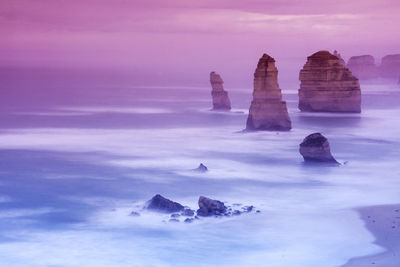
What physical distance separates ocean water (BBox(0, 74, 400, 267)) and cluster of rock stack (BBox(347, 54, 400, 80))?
108111mm

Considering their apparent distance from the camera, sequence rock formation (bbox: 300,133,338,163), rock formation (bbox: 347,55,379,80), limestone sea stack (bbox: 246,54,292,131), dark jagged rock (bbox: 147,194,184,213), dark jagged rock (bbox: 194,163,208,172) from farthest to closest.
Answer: rock formation (bbox: 347,55,379,80), limestone sea stack (bbox: 246,54,292,131), dark jagged rock (bbox: 194,163,208,172), rock formation (bbox: 300,133,338,163), dark jagged rock (bbox: 147,194,184,213)

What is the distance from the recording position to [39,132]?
5472 centimetres

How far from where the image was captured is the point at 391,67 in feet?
572

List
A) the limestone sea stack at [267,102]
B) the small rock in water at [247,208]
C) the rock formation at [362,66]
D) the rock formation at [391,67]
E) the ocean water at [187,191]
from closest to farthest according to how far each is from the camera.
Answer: the ocean water at [187,191], the small rock in water at [247,208], the limestone sea stack at [267,102], the rock formation at [362,66], the rock formation at [391,67]

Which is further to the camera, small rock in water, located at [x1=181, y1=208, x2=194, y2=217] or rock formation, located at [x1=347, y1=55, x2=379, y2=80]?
rock formation, located at [x1=347, y1=55, x2=379, y2=80]

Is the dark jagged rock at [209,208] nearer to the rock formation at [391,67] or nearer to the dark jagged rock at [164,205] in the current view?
the dark jagged rock at [164,205]

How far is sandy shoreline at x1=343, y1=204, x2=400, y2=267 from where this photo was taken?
58.3ft

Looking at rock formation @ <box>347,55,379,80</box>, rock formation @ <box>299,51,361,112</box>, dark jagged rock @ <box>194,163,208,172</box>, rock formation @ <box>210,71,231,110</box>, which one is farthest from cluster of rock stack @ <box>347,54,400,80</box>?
dark jagged rock @ <box>194,163,208,172</box>

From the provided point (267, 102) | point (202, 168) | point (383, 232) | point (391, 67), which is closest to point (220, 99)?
point (267, 102)

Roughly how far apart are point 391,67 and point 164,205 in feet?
531

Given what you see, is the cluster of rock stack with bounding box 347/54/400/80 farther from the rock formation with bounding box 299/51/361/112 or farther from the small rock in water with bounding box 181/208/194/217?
the small rock in water with bounding box 181/208/194/217

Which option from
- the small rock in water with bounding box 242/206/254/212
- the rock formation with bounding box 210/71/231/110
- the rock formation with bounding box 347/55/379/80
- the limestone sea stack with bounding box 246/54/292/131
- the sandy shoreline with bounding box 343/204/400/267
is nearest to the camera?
the sandy shoreline with bounding box 343/204/400/267

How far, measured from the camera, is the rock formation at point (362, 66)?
163m

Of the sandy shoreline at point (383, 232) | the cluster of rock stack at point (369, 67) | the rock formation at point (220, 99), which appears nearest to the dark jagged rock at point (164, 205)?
the sandy shoreline at point (383, 232)
